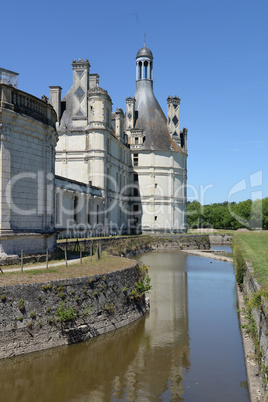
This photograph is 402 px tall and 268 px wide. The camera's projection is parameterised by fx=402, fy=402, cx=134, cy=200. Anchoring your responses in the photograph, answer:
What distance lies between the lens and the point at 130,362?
12.0 m

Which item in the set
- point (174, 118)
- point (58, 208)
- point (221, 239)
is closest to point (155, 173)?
point (174, 118)

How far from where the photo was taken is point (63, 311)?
40.4ft

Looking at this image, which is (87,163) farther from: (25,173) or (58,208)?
(25,173)

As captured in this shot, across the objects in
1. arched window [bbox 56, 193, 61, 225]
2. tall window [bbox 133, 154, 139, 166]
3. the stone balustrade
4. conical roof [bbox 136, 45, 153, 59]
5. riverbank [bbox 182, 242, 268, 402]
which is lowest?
riverbank [bbox 182, 242, 268, 402]

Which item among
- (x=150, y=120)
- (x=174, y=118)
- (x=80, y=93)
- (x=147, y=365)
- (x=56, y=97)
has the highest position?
(x=174, y=118)

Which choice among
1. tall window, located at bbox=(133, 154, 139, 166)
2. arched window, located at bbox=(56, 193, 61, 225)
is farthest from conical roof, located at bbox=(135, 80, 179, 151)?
arched window, located at bbox=(56, 193, 61, 225)

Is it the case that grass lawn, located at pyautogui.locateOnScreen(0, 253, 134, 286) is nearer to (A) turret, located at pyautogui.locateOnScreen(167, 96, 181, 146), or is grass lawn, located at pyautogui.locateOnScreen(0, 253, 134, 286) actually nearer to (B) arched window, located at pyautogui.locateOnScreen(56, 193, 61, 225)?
(B) arched window, located at pyautogui.locateOnScreen(56, 193, 61, 225)

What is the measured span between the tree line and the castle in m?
36.8

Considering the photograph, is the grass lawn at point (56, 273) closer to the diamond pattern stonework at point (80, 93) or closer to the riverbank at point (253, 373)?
the riverbank at point (253, 373)

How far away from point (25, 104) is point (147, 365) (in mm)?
11122

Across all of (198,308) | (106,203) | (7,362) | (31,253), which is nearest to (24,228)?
(31,253)

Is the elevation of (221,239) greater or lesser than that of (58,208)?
lesser

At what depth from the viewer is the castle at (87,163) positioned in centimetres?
1602

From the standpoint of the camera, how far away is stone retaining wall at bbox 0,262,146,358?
11156 millimetres
